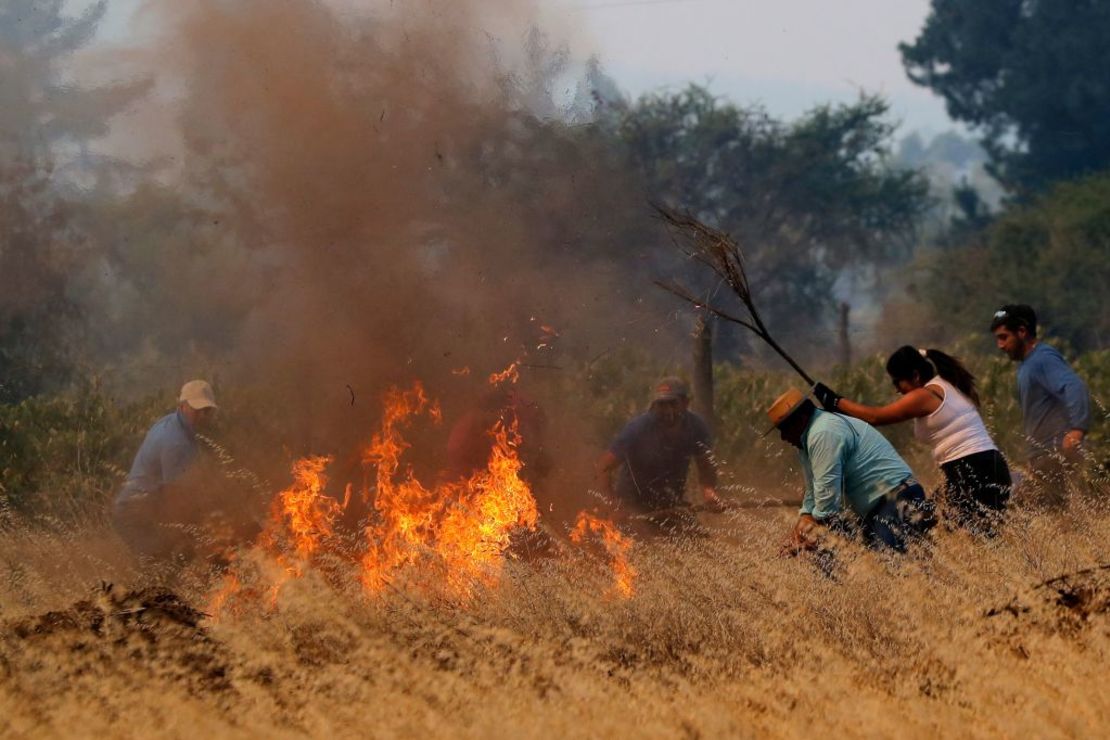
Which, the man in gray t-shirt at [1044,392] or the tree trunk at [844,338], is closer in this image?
the man in gray t-shirt at [1044,392]

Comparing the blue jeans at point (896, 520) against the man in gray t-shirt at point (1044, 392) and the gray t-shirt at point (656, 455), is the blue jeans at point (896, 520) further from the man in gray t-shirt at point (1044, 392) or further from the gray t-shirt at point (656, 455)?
the gray t-shirt at point (656, 455)

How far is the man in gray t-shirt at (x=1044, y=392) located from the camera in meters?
7.98

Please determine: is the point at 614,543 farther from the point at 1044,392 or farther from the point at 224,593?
the point at 1044,392

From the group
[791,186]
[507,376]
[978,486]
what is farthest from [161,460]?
[791,186]

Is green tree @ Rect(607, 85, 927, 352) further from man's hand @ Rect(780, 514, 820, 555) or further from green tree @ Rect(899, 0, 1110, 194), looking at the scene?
man's hand @ Rect(780, 514, 820, 555)

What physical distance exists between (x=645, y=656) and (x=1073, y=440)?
344 cm

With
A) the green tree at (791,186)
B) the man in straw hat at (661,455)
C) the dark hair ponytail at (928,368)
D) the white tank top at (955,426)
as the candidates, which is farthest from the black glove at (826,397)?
the green tree at (791,186)

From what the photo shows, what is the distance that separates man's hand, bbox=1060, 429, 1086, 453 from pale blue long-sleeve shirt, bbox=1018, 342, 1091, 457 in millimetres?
38

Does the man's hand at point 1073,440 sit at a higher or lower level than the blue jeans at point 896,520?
lower

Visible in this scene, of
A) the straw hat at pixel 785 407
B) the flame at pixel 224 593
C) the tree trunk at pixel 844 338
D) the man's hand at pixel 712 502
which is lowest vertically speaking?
the tree trunk at pixel 844 338

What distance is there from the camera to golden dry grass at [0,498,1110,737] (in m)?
4.93

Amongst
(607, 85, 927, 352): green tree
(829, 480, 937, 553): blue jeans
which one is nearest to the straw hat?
(829, 480, 937, 553): blue jeans

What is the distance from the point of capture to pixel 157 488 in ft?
27.8

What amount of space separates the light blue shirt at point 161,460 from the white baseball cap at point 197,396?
16cm
